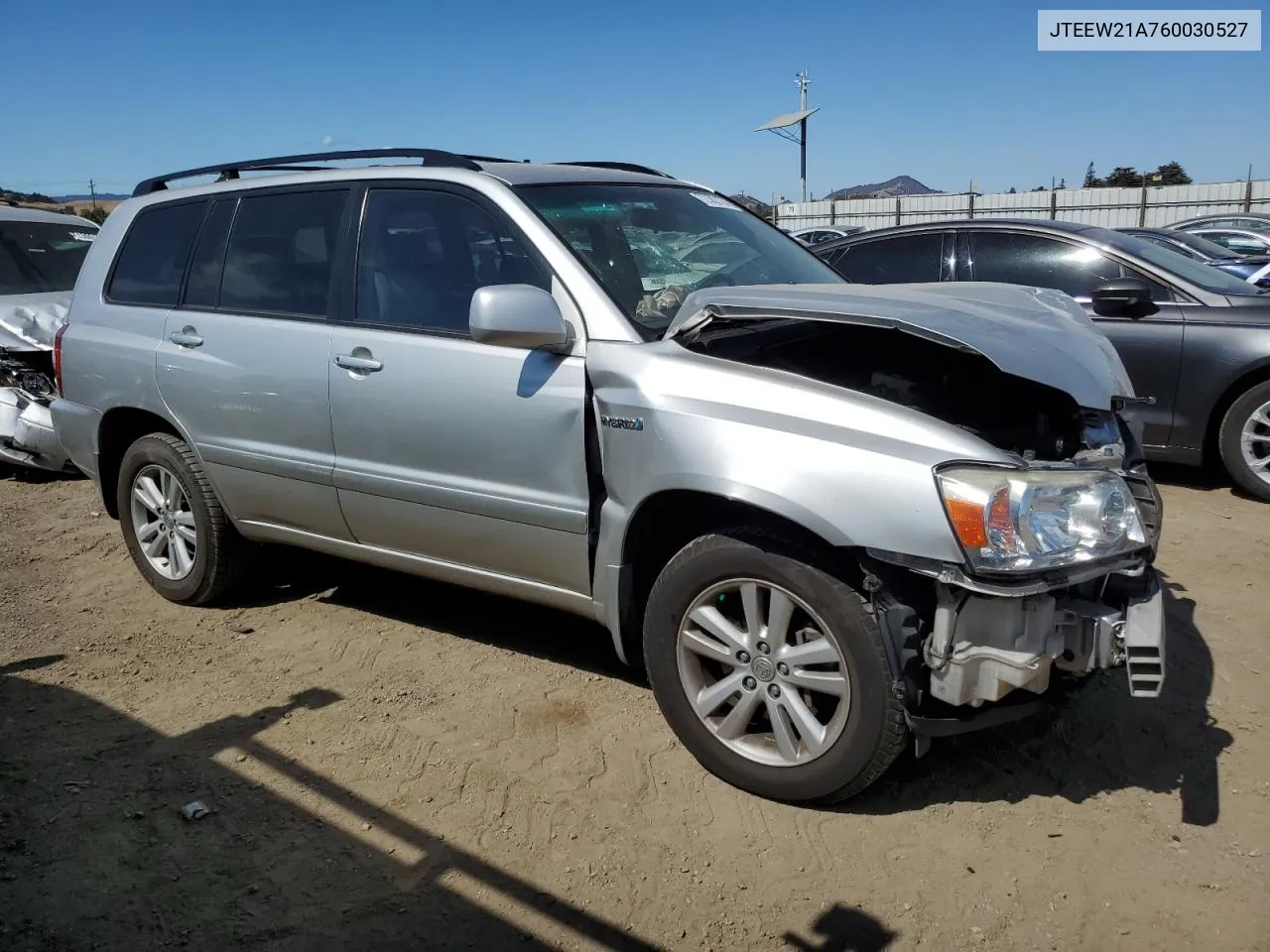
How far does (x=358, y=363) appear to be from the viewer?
3.73 metres

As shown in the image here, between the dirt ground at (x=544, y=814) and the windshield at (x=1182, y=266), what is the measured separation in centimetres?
273

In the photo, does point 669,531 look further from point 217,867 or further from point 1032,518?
point 217,867

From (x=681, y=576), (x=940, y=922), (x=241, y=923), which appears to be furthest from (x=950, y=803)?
(x=241, y=923)

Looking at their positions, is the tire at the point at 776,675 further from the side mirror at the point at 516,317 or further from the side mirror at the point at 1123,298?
the side mirror at the point at 1123,298

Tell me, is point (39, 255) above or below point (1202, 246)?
above

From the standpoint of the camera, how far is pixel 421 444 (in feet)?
11.9

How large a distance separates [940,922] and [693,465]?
136cm

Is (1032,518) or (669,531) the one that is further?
(669,531)

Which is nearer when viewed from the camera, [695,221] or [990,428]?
[990,428]

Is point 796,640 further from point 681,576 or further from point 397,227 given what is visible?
point 397,227

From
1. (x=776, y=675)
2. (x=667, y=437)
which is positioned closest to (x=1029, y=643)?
(x=776, y=675)

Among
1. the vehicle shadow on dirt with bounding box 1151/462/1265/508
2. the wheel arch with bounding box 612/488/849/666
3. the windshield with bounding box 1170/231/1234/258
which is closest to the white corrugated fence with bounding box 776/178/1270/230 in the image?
the windshield with bounding box 1170/231/1234/258

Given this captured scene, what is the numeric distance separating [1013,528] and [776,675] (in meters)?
0.82

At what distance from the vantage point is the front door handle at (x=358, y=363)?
3.68 m
